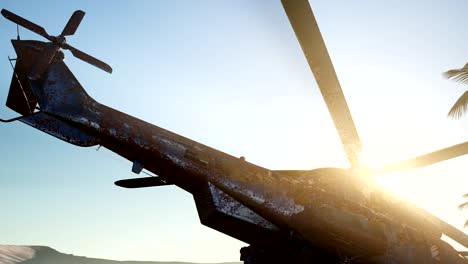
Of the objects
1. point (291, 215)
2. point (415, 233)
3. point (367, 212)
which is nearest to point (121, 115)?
point (291, 215)

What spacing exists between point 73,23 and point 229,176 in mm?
3270

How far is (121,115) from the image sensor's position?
4.17 m

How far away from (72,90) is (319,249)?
3.99 m

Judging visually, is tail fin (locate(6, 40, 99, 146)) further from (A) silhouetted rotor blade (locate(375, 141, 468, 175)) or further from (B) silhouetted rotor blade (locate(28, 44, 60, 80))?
(A) silhouetted rotor blade (locate(375, 141, 468, 175))

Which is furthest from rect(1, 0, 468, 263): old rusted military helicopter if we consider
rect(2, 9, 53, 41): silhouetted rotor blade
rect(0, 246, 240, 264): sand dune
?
rect(0, 246, 240, 264): sand dune

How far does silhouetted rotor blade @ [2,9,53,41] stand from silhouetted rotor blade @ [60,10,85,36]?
0.26m

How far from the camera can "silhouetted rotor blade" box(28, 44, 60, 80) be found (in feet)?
13.8

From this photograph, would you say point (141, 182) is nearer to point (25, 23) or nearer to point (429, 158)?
point (25, 23)

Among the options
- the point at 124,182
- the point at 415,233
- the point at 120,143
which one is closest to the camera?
the point at 120,143

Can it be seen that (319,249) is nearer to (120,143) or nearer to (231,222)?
(231,222)

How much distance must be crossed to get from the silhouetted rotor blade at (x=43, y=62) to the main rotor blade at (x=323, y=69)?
3.56 metres

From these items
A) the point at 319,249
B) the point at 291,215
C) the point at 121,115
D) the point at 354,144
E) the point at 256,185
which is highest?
the point at 354,144

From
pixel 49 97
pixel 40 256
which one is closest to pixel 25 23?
pixel 49 97

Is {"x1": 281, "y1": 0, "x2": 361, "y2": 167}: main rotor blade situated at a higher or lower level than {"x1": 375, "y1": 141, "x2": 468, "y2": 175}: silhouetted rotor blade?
lower
